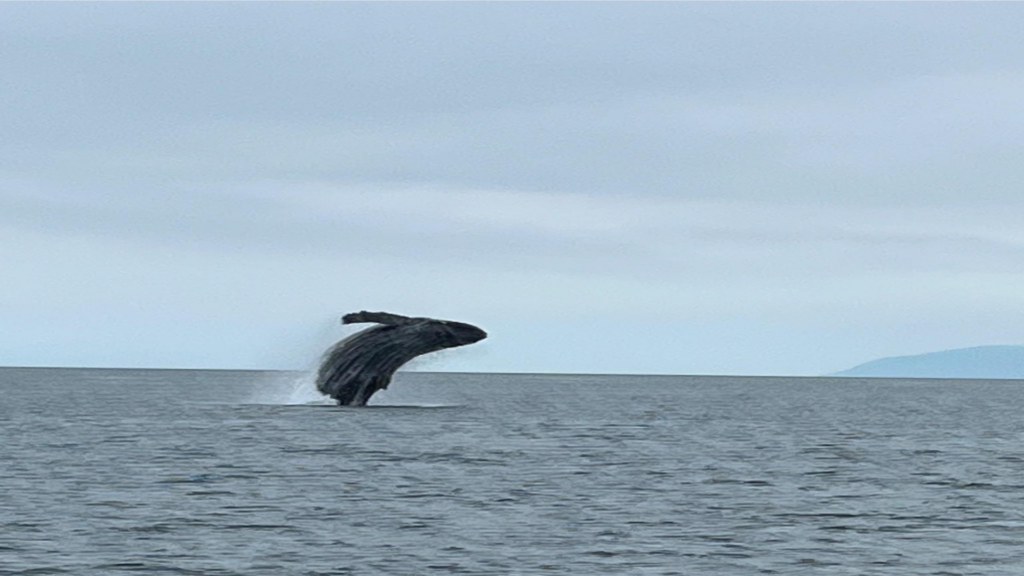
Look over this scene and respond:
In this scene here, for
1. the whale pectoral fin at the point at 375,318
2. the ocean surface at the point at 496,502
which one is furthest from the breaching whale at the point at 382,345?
the ocean surface at the point at 496,502

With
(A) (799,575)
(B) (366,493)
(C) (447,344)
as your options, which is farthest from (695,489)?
(C) (447,344)

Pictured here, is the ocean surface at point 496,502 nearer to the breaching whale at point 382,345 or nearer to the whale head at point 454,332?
the breaching whale at point 382,345

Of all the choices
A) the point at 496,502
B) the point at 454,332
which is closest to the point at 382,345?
the point at 454,332

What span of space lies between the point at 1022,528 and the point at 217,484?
20347 millimetres

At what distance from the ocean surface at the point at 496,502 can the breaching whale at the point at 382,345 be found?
2.85m

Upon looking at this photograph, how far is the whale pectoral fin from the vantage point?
63.1 metres

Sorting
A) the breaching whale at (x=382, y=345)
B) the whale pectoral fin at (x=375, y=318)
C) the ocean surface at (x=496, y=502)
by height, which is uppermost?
the whale pectoral fin at (x=375, y=318)

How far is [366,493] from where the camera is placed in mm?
38875

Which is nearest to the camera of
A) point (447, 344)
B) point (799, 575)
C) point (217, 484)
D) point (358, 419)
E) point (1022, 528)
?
point (799, 575)

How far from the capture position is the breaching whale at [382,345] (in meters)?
66.2

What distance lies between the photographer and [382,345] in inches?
2689

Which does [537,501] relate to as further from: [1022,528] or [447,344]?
[447,344]

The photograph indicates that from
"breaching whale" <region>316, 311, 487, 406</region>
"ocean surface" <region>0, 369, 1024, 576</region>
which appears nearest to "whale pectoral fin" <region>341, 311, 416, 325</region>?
"breaching whale" <region>316, 311, 487, 406</region>

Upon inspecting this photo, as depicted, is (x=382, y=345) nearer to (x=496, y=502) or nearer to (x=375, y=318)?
(x=375, y=318)
